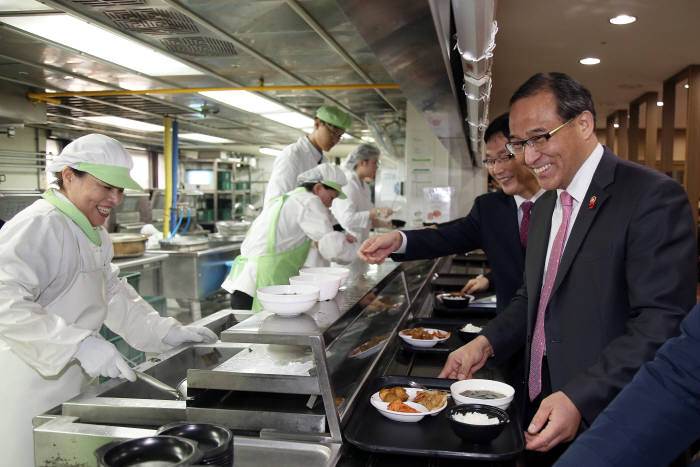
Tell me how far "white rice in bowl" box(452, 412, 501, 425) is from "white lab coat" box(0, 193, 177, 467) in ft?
3.91

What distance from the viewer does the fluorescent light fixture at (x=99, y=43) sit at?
3912 mm

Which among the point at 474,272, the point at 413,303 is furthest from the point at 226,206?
the point at 413,303

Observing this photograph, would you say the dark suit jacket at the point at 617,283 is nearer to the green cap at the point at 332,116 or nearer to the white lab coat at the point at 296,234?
the white lab coat at the point at 296,234

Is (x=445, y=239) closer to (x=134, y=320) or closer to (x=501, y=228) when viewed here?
(x=501, y=228)

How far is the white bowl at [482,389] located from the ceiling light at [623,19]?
162 inches

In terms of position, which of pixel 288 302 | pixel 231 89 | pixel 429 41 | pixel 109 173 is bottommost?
pixel 288 302

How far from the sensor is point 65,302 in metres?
2.11

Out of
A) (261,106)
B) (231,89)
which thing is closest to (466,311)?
(231,89)

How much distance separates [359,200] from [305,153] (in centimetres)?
192

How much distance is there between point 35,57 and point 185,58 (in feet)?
4.29

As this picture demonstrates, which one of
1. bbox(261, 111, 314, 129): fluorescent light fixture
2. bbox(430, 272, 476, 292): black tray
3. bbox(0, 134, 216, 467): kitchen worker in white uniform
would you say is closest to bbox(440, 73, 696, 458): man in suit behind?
bbox(0, 134, 216, 467): kitchen worker in white uniform

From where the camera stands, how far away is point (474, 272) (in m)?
4.69

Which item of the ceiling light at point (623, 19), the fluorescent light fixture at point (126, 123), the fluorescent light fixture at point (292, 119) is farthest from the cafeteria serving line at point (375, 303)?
the fluorescent light fixture at point (126, 123)

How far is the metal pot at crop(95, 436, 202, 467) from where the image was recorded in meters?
1.02
